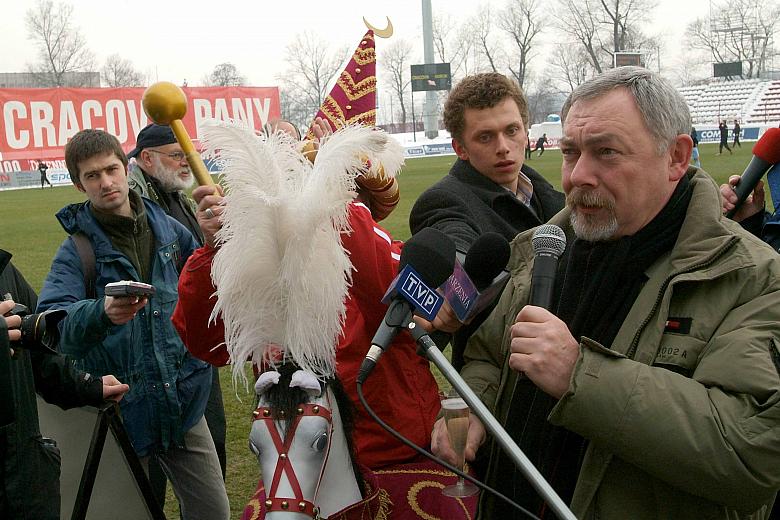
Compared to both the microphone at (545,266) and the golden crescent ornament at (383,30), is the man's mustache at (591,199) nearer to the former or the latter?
the microphone at (545,266)

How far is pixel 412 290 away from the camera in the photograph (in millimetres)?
1569

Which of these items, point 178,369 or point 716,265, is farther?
point 178,369

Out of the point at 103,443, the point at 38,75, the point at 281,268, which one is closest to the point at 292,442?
the point at 281,268

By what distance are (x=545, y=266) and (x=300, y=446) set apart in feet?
2.51

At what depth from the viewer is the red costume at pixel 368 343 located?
2346 mm

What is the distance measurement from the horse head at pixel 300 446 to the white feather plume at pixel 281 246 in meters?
0.08

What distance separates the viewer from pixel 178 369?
12.6 ft

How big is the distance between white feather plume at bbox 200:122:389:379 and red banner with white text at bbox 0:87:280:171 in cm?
3409

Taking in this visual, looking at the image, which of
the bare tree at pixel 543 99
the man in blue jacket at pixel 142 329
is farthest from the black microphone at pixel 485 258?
the bare tree at pixel 543 99

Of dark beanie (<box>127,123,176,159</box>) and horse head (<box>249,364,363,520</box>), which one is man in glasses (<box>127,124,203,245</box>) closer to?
dark beanie (<box>127,123,176,159</box>)

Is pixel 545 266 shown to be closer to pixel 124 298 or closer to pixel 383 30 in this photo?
pixel 383 30

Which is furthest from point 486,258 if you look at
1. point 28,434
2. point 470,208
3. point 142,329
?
point 142,329

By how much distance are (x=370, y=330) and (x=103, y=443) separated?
4.65 ft

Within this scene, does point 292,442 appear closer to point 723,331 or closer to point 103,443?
point 723,331
